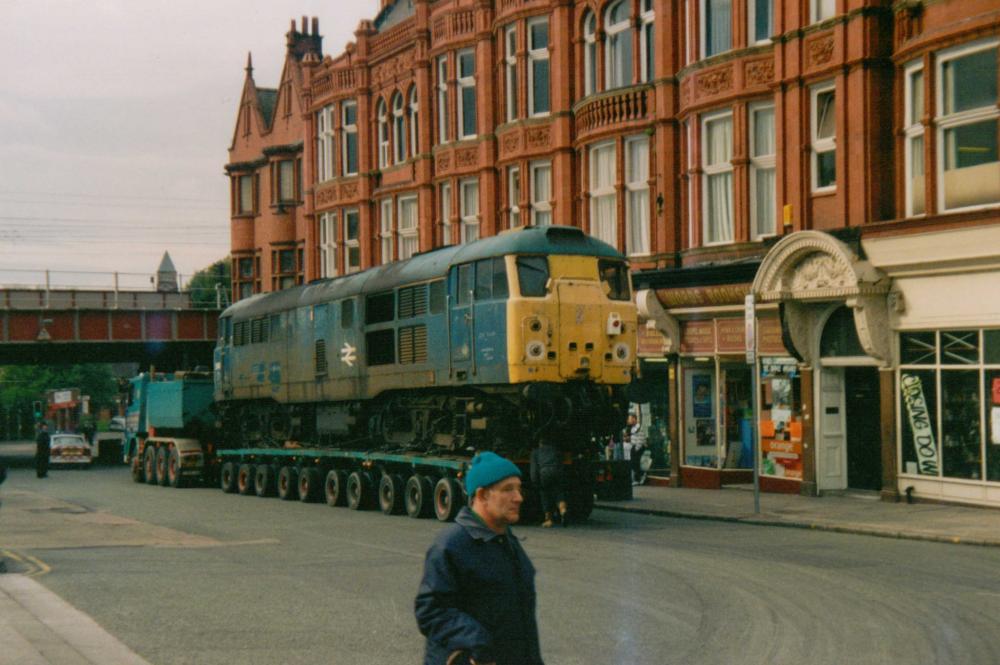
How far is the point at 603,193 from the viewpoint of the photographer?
31.1 metres

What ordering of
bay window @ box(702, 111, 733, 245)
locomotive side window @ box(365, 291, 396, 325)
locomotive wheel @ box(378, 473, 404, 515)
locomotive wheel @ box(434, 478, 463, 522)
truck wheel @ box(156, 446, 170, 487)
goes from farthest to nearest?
truck wheel @ box(156, 446, 170, 487) < bay window @ box(702, 111, 733, 245) < locomotive side window @ box(365, 291, 396, 325) < locomotive wheel @ box(378, 473, 404, 515) < locomotive wheel @ box(434, 478, 463, 522)

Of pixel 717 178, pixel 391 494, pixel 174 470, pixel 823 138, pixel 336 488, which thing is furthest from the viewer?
pixel 174 470

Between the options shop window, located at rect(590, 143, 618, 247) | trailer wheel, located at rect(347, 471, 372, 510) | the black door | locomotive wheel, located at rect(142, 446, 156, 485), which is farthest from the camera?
locomotive wheel, located at rect(142, 446, 156, 485)

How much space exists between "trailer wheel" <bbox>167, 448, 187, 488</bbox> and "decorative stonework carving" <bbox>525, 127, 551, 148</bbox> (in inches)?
464

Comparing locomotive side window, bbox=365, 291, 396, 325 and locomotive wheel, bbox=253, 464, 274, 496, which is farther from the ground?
locomotive side window, bbox=365, 291, 396, 325

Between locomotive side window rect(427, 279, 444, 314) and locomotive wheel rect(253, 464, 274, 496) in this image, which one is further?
locomotive wheel rect(253, 464, 274, 496)

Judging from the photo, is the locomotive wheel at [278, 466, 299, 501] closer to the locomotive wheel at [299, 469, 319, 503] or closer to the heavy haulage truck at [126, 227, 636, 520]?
the heavy haulage truck at [126, 227, 636, 520]

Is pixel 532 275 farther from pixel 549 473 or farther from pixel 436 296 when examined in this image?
pixel 549 473

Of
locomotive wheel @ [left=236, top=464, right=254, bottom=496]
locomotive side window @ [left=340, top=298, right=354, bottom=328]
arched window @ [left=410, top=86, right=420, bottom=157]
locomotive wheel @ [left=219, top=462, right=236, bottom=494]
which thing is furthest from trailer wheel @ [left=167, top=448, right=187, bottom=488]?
arched window @ [left=410, top=86, right=420, bottom=157]

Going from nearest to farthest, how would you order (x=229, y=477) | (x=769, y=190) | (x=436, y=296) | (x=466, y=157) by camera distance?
(x=436, y=296)
(x=769, y=190)
(x=229, y=477)
(x=466, y=157)

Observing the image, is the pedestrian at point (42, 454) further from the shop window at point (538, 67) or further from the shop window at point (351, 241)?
the shop window at point (538, 67)

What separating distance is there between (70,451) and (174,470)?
20.6 metres

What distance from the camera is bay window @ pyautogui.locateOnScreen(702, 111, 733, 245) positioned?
27266 mm

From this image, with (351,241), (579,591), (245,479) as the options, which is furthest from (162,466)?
(579,591)
